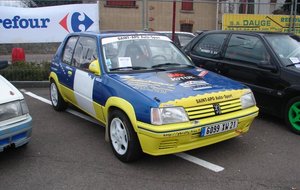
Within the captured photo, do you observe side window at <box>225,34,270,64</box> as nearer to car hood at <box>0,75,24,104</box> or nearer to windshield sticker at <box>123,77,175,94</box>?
windshield sticker at <box>123,77,175,94</box>

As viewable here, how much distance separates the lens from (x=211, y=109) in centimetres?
417

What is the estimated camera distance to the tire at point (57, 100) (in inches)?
258

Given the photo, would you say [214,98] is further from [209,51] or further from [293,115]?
[209,51]

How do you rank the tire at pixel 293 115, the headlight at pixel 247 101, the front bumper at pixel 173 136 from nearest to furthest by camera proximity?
the front bumper at pixel 173 136 → the headlight at pixel 247 101 → the tire at pixel 293 115

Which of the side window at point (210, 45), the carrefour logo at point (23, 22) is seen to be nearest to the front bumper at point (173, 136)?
the side window at point (210, 45)

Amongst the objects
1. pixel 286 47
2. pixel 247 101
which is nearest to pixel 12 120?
pixel 247 101

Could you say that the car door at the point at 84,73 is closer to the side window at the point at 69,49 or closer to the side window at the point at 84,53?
the side window at the point at 84,53

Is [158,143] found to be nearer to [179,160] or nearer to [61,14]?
[179,160]

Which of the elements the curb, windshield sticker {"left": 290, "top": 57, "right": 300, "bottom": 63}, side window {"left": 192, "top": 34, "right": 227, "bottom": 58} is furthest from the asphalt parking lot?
the curb

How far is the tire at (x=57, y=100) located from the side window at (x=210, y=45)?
277 centimetres

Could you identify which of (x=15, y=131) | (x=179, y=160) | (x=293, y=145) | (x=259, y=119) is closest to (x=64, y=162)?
(x=15, y=131)

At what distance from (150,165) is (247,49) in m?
3.02

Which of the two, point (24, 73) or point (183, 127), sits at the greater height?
point (183, 127)

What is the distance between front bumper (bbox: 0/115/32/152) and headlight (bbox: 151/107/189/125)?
5.15 feet
